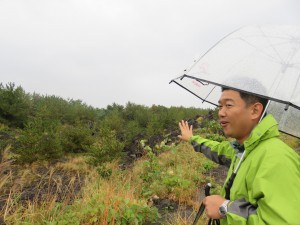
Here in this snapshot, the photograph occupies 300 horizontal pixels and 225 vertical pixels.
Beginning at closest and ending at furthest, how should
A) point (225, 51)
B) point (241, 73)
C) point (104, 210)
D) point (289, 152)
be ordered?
point (289, 152)
point (241, 73)
point (225, 51)
point (104, 210)

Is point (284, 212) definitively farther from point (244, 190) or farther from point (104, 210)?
point (104, 210)

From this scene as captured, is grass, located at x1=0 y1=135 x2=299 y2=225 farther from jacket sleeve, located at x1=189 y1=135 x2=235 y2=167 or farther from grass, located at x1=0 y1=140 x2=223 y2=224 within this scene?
jacket sleeve, located at x1=189 y1=135 x2=235 y2=167

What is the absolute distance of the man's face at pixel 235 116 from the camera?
6.61ft

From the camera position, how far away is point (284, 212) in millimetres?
1470

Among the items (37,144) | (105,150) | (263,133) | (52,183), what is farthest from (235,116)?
(37,144)

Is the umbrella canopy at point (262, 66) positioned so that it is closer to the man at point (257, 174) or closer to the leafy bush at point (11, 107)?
the man at point (257, 174)

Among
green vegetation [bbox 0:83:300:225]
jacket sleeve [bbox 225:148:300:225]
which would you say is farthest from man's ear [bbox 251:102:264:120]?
green vegetation [bbox 0:83:300:225]

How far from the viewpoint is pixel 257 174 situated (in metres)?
1.59

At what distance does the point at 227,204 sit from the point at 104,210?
2556 millimetres

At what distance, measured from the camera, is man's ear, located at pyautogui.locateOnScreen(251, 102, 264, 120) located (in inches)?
79.3

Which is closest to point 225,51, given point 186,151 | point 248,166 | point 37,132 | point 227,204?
point 248,166


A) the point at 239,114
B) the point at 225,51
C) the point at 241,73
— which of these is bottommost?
the point at 239,114

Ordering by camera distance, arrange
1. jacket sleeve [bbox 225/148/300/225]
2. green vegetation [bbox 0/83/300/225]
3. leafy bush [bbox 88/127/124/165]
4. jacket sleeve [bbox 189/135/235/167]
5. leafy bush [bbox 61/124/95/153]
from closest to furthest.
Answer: jacket sleeve [bbox 225/148/300/225], jacket sleeve [bbox 189/135/235/167], green vegetation [bbox 0/83/300/225], leafy bush [bbox 88/127/124/165], leafy bush [bbox 61/124/95/153]

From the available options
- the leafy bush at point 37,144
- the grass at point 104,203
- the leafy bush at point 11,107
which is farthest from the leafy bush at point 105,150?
the leafy bush at point 11,107
